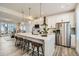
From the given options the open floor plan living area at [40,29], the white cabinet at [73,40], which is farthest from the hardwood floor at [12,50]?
the white cabinet at [73,40]

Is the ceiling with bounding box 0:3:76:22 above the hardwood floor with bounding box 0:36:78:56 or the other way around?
above

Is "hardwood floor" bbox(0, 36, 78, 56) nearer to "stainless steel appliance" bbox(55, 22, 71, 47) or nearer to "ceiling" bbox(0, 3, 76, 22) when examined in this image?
"stainless steel appliance" bbox(55, 22, 71, 47)

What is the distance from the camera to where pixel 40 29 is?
103 inches

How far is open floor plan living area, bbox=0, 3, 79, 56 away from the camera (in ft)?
8.14

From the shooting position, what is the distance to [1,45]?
2572 mm

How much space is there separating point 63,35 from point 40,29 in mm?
631

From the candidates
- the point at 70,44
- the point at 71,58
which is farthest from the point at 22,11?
the point at 71,58

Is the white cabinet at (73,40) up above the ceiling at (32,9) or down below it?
below

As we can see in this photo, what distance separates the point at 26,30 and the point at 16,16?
454 mm

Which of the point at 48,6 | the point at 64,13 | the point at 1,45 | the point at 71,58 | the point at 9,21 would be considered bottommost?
the point at 71,58

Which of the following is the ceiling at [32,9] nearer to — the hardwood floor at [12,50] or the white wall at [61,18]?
the white wall at [61,18]

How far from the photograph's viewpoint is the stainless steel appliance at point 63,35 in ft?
8.33

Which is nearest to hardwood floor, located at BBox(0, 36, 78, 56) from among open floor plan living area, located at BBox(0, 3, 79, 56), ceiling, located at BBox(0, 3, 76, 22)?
open floor plan living area, located at BBox(0, 3, 79, 56)

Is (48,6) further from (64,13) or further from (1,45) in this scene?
(1,45)
